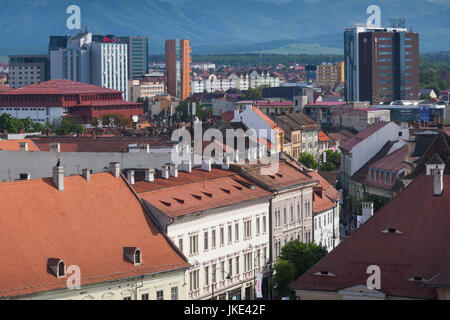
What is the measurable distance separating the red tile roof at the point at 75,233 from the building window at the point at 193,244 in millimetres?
3942

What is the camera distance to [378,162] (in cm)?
10712

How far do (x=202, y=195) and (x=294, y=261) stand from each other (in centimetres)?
661

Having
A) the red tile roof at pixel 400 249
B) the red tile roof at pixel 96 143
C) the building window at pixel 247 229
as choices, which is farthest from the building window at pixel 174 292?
the red tile roof at pixel 96 143

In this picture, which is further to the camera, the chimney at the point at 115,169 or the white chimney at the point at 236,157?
the white chimney at the point at 236,157

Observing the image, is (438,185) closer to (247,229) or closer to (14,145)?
(247,229)

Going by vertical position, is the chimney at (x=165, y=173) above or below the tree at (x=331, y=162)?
above

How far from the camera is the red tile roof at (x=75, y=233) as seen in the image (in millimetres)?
46219

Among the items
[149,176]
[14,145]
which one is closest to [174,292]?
[149,176]

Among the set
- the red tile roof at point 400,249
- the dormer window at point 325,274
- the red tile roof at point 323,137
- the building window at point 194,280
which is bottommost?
the building window at point 194,280

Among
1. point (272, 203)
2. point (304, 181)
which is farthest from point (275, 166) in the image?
point (272, 203)

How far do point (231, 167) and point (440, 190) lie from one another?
28454 mm

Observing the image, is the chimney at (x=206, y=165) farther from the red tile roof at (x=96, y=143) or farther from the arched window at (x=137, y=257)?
the red tile roof at (x=96, y=143)

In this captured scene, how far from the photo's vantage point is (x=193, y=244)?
59344mm

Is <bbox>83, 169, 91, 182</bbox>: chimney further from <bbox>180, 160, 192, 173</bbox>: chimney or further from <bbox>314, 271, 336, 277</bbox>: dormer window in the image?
<bbox>314, 271, 336, 277</bbox>: dormer window
